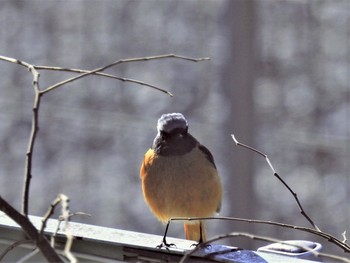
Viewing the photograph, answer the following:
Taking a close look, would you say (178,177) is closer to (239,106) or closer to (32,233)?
(32,233)

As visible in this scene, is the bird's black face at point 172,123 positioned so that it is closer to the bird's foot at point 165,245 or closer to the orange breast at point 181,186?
the orange breast at point 181,186

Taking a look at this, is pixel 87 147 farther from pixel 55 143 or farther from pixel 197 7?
pixel 197 7

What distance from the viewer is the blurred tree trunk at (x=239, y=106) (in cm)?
457

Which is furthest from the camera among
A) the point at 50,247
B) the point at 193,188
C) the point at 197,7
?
the point at 197,7

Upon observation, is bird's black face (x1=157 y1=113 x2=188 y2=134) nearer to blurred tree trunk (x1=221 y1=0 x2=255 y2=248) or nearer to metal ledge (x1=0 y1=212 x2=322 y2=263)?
metal ledge (x1=0 y1=212 x2=322 y2=263)

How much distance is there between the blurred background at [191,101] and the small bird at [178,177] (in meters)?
2.01

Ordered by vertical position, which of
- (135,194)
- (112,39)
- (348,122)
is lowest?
(135,194)

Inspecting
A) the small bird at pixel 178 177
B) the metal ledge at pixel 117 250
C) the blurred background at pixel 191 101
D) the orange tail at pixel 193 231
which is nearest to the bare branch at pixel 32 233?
the metal ledge at pixel 117 250

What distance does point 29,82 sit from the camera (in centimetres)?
492

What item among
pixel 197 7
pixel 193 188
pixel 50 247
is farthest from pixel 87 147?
pixel 50 247

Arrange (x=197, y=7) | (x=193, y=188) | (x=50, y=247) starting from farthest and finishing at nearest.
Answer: (x=197, y=7) → (x=193, y=188) → (x=50, y=247)

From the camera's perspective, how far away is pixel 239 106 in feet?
15.2

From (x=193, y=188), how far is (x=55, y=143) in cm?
264

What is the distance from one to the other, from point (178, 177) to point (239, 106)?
A: 87.0 inches
